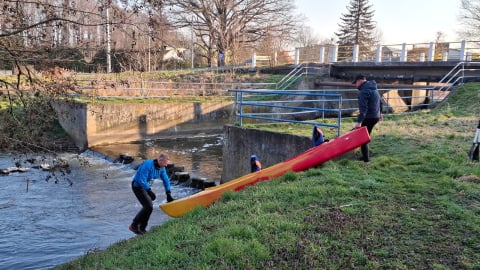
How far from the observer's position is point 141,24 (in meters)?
6.48

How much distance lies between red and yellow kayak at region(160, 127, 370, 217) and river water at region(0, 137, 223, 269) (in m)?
1.84

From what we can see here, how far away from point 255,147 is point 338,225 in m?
6.34

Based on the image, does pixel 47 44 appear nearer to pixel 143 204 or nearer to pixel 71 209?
pixel 143 204

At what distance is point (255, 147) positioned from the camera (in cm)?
1162

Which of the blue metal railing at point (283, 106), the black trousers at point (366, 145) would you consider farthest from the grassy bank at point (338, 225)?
the blue metal railing at point (283, 106)

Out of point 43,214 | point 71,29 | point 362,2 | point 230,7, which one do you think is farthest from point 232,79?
point 362,2

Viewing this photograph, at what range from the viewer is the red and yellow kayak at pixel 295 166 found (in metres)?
8.17

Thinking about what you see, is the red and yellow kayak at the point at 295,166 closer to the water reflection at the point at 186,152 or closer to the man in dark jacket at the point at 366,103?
the man in dark jacket at the point at 366,103

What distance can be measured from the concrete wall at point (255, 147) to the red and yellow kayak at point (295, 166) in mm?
1195

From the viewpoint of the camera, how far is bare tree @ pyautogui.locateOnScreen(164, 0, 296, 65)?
39375 mm

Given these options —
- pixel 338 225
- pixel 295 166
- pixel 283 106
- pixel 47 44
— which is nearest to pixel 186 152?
pixel 283 106

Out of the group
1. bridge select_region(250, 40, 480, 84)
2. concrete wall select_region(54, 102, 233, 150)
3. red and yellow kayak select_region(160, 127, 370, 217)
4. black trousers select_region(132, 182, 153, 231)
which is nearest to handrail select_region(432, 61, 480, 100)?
bridge select_region(250, 40, 480, 84)

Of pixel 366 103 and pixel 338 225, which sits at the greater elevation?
pixel 366 103

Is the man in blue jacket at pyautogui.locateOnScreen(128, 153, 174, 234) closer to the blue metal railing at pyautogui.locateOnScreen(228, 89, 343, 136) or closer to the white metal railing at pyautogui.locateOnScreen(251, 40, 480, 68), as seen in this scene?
the blue metal railing at pyautogui.locateOnScreen(228, 89, 343, 136)
